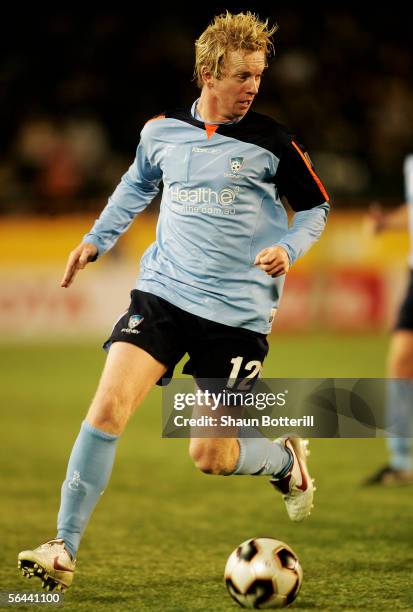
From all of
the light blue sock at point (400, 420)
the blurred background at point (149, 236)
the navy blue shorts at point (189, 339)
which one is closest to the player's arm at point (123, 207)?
the navy blue shorts at point (189, 339)

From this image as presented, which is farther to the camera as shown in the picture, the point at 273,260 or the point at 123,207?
the point at 123,207

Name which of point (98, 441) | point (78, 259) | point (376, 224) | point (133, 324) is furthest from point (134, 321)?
point (376, 224)

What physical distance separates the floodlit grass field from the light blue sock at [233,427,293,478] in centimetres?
40

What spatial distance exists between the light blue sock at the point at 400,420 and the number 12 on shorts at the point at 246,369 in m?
2.26

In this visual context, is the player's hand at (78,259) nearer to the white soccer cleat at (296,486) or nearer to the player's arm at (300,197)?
the player's arm at (300,197)

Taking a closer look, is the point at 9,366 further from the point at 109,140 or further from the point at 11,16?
the point at 11,16

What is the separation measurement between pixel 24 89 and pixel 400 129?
559 cm

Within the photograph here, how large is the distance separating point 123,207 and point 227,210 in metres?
0.52

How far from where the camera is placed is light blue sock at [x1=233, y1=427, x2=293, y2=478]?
4406 mm

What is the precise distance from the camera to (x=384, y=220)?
6.34 m

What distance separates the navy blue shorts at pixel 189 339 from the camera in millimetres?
4129

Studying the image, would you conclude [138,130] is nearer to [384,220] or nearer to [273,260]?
[384,220]

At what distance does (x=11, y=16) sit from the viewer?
16.8 meters

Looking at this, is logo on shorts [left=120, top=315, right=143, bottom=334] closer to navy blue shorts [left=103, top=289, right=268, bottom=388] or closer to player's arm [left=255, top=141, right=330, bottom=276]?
navy blue shorts [left=103, top=289, right=268, bottom=388]
